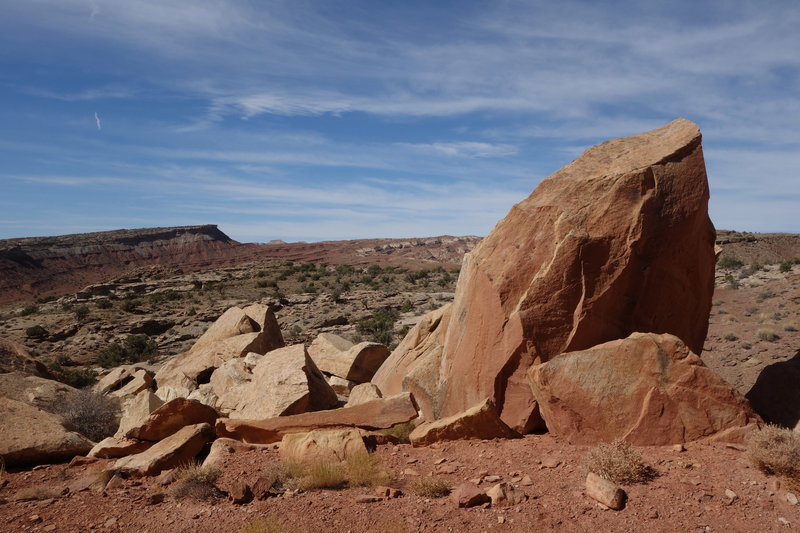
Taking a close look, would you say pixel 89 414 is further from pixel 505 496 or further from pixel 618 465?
pixel 618 465

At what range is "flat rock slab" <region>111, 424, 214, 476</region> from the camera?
756 cm

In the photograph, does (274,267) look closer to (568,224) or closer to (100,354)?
(100,354)

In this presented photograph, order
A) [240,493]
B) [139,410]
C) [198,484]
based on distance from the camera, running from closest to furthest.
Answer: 1. [240,493]
2. [198,484]
3. [139,410]

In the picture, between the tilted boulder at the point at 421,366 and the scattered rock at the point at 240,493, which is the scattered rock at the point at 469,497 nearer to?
the scattered rock at the point at 240,493

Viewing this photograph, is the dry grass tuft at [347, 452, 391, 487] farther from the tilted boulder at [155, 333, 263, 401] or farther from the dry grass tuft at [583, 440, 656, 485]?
the tilted boulder at [155, 333, 263, 401]

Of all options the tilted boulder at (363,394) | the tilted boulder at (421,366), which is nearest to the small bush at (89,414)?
the tilted boulder at (363,394)

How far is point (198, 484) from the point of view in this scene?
649cm

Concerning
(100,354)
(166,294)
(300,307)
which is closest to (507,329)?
(100,354)

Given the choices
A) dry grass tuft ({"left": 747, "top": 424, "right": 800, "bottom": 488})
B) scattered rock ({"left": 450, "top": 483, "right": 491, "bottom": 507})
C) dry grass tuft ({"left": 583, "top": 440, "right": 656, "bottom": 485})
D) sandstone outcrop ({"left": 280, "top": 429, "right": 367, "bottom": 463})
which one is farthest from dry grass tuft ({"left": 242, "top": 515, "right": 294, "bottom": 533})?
dry grass tuft ({"left": 747, "top": 424, "right": 800, "bottom": 488})

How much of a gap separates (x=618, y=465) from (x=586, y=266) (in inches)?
115

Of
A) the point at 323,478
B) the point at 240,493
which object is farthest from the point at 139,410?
the point at 323,478

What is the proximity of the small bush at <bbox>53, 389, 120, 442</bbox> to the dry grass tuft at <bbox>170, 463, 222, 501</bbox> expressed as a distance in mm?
4555

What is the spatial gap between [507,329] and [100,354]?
2500 cm

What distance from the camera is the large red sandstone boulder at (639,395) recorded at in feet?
21.6
